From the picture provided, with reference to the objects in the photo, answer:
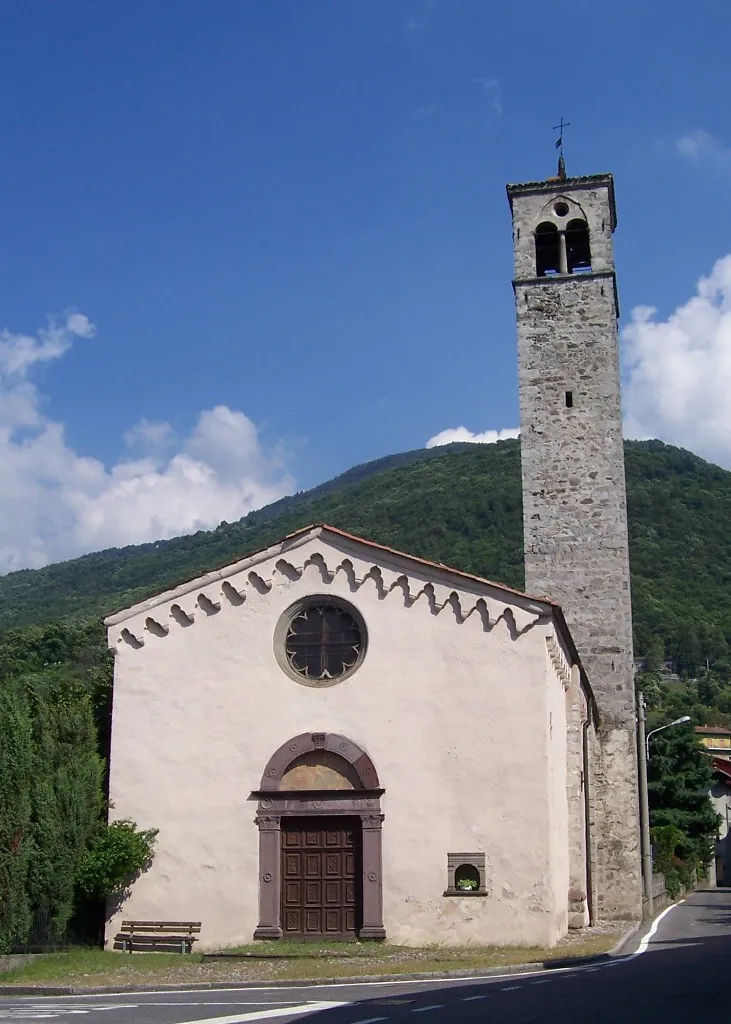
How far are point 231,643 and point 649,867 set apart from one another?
14.5 m

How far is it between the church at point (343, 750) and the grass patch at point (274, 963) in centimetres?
55

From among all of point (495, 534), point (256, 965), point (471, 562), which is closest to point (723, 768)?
point (471, 562)

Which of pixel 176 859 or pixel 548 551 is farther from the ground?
pixel 548 551

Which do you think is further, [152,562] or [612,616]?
[152,562]

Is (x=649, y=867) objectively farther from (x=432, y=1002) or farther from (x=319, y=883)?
(x=432, y=1002)

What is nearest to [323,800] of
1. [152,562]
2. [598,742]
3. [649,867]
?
[598,742]

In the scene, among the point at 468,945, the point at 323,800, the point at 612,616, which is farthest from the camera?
the point at 612,616

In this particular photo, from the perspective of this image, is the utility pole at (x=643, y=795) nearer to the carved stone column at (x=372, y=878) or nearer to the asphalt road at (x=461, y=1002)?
the carved stone column at (x=372, y=878)

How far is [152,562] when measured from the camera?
121438 millimetres

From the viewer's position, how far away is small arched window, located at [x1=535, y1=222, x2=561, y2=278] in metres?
29.0

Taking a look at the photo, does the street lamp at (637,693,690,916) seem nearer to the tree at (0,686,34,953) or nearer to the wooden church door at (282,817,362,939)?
the wooden church door at (282,817,362,939)

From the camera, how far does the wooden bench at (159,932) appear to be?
18078 mm

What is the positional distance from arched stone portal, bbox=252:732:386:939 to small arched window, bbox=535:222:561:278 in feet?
51.3

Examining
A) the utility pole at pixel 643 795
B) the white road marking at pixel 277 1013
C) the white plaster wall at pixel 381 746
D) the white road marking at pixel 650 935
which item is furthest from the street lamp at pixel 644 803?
the white road marking at pixel 277 1013
